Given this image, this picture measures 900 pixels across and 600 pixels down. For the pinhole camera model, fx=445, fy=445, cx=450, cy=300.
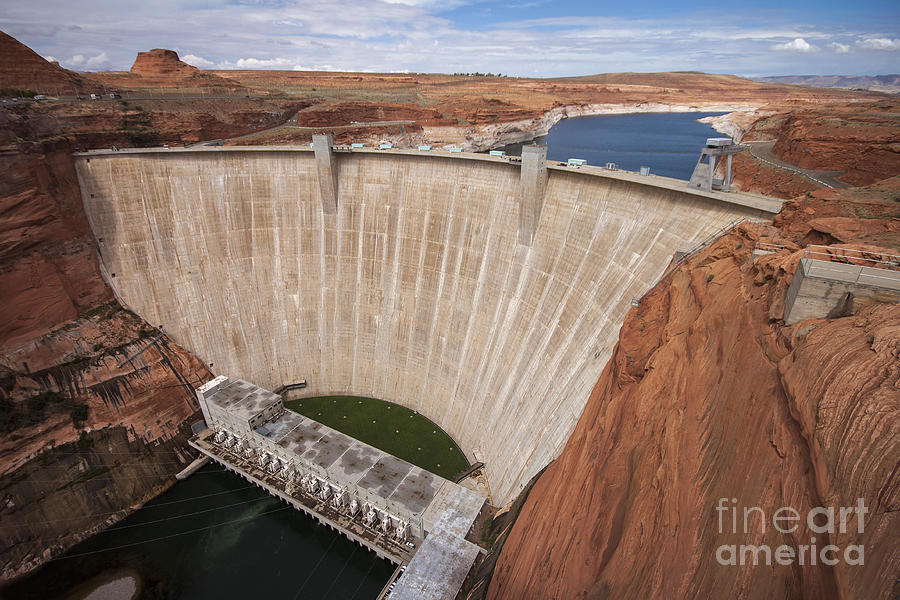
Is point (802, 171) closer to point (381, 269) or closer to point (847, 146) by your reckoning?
point (847, 146)

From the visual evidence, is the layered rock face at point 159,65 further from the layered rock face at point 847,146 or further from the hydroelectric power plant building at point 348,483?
the layered rock face at point 847,146

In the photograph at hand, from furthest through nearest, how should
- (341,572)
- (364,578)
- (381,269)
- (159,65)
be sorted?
(159,65), (381,269), (341,572), (364,578)

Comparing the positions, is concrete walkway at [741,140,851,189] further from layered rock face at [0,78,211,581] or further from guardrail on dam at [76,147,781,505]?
layered rock face at [0,78,211,581]

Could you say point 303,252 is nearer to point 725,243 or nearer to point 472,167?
point 472,167

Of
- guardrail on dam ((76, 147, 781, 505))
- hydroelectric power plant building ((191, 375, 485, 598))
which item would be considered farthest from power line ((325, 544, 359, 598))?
guardrail on dam ((76, 147, 781, 505))

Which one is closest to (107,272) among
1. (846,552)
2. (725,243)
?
(725,243)
